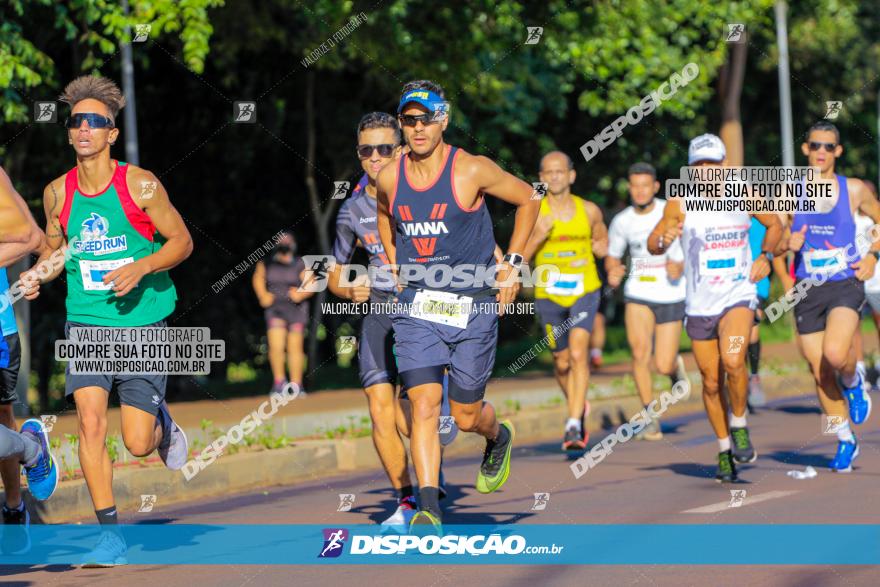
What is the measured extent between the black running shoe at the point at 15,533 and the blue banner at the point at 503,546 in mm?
15

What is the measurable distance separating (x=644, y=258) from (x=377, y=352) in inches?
201

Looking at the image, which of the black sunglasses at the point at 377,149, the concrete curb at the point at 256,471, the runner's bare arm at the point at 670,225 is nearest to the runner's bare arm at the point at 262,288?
the concrete curb at the point at 256,471

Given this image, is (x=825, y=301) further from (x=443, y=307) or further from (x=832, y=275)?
(x=443, y=307)

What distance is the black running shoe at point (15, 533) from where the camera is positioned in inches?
325

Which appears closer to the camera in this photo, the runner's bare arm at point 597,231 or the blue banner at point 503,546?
the blue banner at point 503,546

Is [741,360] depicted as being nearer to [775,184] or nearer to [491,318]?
[775,184]

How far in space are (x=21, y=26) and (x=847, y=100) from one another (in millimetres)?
21966

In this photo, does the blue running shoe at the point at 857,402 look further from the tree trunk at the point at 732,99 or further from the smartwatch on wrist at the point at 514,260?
the tree trunk at the point at 732,99

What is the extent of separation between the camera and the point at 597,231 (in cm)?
1306

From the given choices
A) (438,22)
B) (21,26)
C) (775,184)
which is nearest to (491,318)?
(775,184)

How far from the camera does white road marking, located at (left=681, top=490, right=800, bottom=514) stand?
29.6 feet

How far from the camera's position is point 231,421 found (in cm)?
1395

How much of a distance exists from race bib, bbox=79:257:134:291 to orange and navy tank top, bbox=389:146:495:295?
1.38 metres

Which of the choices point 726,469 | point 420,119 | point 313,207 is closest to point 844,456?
point 726,469
